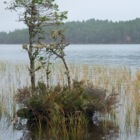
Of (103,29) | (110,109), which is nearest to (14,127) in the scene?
(110,109)

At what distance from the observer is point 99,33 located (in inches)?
5000

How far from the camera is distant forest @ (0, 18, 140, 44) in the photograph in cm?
11869

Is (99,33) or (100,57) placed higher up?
(99,33)

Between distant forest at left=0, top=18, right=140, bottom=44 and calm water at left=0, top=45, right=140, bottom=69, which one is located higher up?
distant forest at left=0, top=18, right=140, bottom=44

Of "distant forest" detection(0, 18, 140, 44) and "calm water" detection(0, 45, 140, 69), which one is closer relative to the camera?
"calm water" detection(0, 45, 140, 69)

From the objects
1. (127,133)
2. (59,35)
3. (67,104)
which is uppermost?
(59,35)

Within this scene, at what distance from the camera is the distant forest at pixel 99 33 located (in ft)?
389

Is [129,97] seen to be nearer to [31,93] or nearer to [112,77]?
[31,93]

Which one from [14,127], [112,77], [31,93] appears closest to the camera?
[14,127]

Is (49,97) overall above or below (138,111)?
above

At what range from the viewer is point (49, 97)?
10055mm

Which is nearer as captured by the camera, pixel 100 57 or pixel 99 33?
pixel 100 57

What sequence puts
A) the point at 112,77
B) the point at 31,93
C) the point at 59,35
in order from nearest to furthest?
the point at 31,93 < the point at 59,35 < the point at 112,77

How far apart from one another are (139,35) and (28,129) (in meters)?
109
